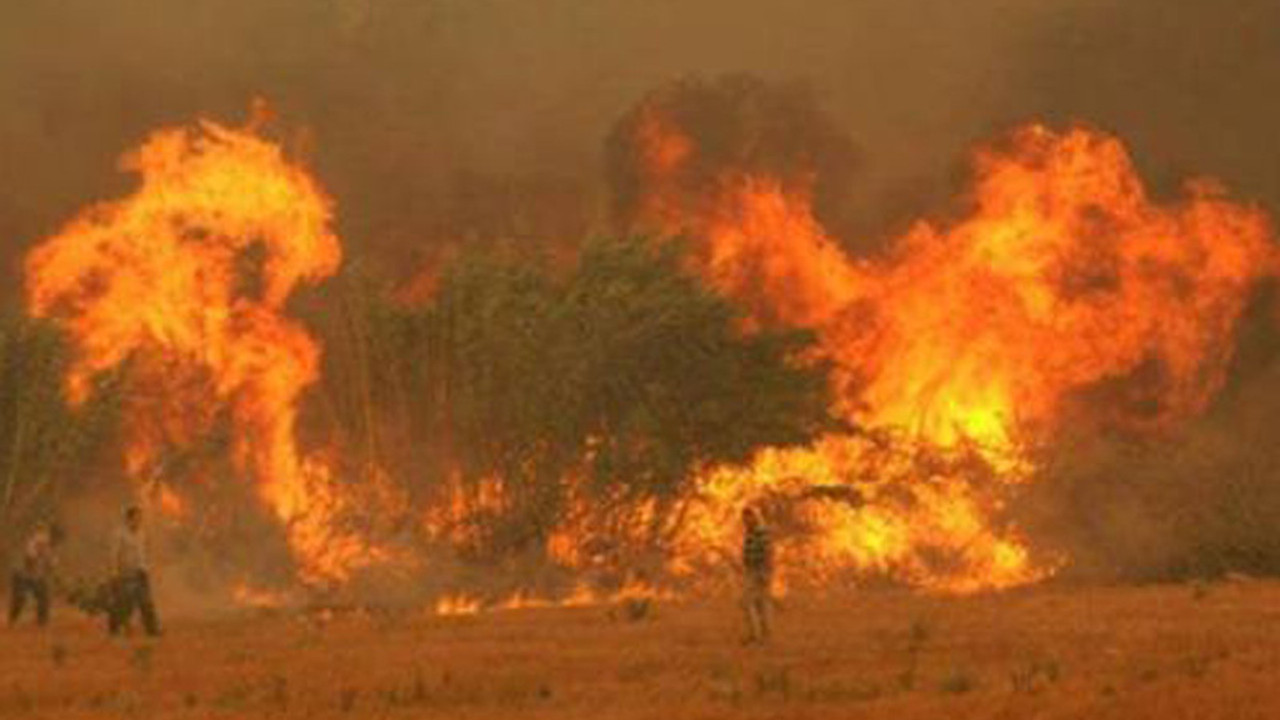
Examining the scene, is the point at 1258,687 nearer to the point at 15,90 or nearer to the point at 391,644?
the point at 391,644

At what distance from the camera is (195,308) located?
160 feet

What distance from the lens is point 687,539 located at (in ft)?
146

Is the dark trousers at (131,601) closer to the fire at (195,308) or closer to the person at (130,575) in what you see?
the person at (130,575)

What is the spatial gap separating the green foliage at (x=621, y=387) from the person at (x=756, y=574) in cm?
1466

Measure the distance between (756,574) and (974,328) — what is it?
2142cm

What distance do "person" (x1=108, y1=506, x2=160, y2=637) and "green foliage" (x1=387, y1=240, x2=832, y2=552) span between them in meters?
14.0

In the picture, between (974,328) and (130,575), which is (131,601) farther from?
(974,328)

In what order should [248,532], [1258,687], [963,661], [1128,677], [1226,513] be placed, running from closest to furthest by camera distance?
1. [1258,687]
2. [1128,677]
3. [963,661]
4. [1226,513]
5. [248,532]

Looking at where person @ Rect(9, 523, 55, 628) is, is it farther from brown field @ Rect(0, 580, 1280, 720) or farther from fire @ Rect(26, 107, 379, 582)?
fire @ Rect(26, 107, 379, 582)

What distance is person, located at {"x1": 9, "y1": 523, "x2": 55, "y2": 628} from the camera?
1312 inches

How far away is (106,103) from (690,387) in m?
39.8

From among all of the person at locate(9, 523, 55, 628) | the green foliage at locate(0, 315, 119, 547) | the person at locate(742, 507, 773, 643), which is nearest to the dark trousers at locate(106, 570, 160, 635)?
the person at locate(9, 523, 55, 628)

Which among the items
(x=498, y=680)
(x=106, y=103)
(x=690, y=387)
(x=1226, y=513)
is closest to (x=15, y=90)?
(x=106, y=103)

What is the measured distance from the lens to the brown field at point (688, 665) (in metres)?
20.2
